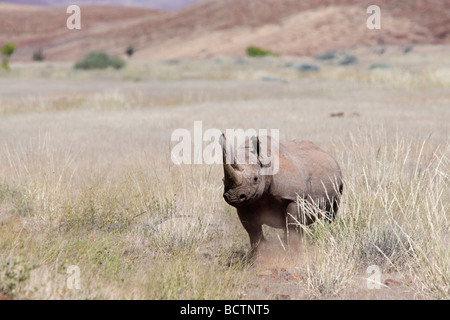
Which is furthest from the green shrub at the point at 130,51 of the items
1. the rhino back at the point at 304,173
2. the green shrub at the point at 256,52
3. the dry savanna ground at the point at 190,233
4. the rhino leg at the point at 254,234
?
the rhino leg at the point at 254,234

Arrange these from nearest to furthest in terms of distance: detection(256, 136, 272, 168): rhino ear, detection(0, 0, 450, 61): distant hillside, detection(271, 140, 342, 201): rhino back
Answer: detection(256, 136, 272, 168): rhino ear
detection(271, 140, 342, 201): rhino back
detection(0, 0, 450, 61): distant hillside

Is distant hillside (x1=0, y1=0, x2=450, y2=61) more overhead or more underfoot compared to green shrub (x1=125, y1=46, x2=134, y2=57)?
more overhead

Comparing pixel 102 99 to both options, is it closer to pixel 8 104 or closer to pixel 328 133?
pixel 8 104

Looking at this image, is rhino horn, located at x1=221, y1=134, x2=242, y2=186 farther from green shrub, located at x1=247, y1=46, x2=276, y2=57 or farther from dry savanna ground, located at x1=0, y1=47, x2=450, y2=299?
green shrub, located at x1=247, y1=46, x2=276, y2=57

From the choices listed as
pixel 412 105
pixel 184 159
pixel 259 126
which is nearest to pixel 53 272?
pixel 184 159

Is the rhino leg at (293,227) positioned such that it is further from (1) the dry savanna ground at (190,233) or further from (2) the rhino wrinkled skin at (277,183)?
(1) the dry savanna ground at (190,233)

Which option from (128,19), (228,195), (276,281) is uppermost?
(128,19)

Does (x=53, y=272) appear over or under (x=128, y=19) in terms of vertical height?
under

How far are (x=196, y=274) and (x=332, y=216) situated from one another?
1.83m

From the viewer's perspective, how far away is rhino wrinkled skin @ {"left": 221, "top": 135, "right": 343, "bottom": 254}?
Result: 17.8ft

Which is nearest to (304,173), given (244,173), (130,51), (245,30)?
(244,173)

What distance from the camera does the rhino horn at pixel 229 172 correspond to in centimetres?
519

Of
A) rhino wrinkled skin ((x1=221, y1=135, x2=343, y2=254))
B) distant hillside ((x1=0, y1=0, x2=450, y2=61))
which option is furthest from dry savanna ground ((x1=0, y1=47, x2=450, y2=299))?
distant hillside ((x1=0, y1=0, x2=450, y2=61))
